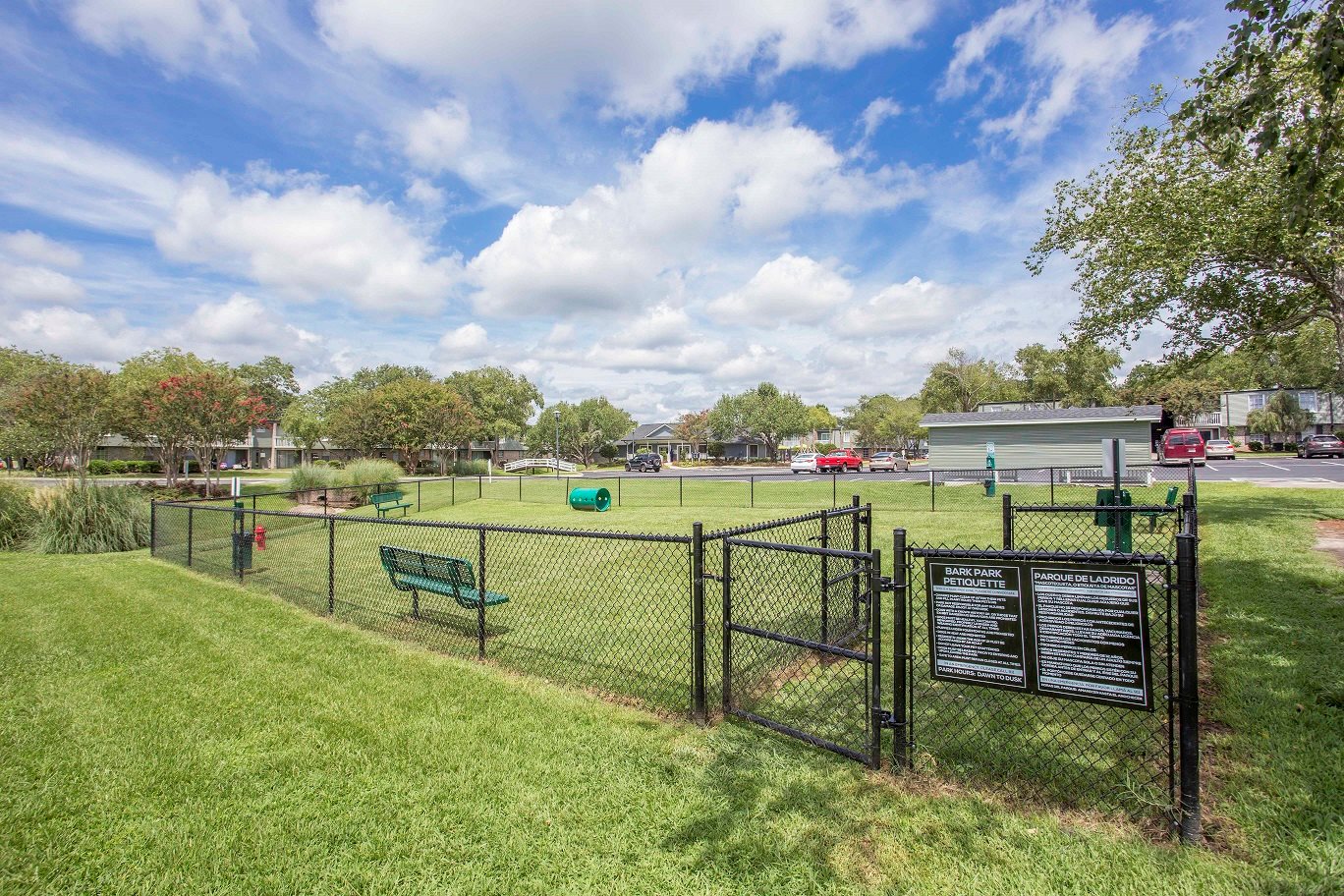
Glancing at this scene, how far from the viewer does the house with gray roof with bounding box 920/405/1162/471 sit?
26.0m

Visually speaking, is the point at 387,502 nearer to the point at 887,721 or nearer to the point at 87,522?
Result: the point at 87,522

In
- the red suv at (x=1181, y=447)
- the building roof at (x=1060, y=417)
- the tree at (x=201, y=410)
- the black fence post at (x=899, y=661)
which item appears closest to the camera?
the black fence post at (x=899, y=661)

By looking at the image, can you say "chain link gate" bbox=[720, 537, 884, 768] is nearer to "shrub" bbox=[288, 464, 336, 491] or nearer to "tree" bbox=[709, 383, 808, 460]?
"shrub" bbox=[288, 464, 336, 491]

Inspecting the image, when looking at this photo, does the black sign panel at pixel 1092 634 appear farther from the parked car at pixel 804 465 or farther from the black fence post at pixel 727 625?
the parked car at pixel 804 465

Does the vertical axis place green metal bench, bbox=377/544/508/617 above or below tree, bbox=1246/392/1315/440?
below

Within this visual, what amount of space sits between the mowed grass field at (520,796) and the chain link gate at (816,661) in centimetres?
26

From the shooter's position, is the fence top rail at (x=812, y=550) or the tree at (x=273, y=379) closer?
the fence top rail at (x=812, y=550)

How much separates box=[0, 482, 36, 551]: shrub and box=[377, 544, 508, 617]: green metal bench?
1177 centimetres

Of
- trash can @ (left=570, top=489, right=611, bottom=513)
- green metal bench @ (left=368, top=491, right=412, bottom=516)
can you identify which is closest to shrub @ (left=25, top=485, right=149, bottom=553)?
green metal bench @ (left=368, top=491, right=412, bottom=516)

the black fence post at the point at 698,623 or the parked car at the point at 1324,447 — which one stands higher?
the parked car at the point at 1324,447

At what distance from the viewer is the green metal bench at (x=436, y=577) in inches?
242

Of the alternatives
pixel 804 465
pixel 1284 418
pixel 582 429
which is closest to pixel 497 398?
pixel 582 429

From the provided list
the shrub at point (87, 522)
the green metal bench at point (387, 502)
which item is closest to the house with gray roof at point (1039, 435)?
the green metal bench at point (387, 502)

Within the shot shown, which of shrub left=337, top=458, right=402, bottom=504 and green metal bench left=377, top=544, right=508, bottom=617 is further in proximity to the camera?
shrub left=337, top=458, right=402, bottom=504
